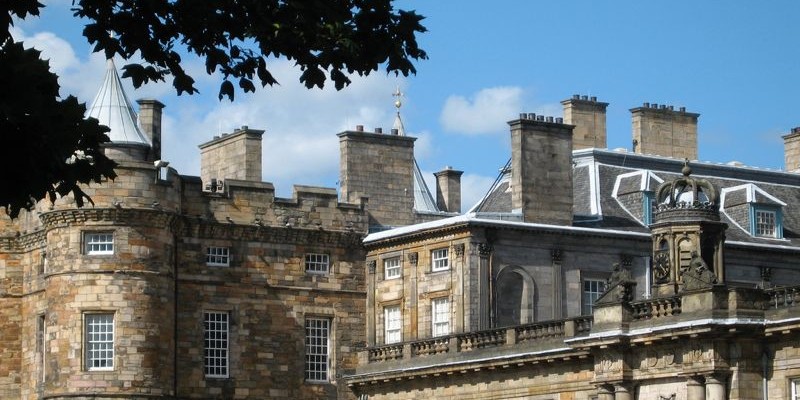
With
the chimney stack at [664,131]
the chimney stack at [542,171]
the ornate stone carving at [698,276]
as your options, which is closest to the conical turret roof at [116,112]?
the chimney stack at [542,171]

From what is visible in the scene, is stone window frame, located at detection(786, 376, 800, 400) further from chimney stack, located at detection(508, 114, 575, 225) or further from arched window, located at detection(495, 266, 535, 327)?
chimney stack, located at detection(508, 114, 575, 225)

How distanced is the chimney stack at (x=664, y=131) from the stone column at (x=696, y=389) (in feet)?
59.5

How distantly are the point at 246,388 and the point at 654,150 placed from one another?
1354cm

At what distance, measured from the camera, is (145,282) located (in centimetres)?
5022

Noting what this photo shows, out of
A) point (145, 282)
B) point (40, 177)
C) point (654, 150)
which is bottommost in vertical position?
point (40, 177)

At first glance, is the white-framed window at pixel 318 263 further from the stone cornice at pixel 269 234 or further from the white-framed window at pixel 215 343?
the white-framed window at pixel 215 343

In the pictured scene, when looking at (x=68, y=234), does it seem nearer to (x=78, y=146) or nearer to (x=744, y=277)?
(x=744, y=277)

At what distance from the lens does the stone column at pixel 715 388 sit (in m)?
38.6

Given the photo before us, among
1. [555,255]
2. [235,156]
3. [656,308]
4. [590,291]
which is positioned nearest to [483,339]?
[555,255]

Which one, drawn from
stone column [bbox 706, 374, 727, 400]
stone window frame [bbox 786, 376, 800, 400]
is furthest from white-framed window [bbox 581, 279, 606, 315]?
stone window frame [bbox 786, 376, 800, 400]

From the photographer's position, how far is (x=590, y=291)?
50.8 meters

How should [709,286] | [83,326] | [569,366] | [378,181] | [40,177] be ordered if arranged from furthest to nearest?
[378,181], [83,326], [569,366], [709,286], [40,177]

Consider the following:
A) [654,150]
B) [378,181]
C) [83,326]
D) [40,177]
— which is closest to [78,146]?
[40,177]

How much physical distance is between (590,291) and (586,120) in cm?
695
